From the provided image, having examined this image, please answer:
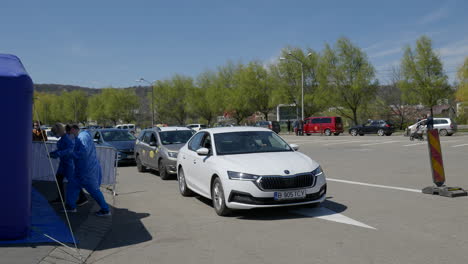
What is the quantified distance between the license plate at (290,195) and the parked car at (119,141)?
12019 millimetres

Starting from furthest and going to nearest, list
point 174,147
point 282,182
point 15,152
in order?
1. point 174,147
2. point 282,182
3. point 15,152

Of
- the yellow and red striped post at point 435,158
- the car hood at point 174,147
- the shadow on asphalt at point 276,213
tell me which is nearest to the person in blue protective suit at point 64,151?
the shadow on asphalt at point 276,213

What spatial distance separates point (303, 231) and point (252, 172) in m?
1.30

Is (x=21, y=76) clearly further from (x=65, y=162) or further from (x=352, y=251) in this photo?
(x=352, y=251)

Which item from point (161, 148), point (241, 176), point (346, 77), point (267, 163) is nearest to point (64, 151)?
point (241, 176)

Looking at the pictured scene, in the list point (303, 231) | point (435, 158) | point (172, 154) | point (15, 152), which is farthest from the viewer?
point (172, 154)

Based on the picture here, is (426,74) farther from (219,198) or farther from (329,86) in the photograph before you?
(219,198)

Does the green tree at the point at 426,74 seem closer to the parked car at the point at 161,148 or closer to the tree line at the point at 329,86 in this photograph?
the tree line at the point at 329,86

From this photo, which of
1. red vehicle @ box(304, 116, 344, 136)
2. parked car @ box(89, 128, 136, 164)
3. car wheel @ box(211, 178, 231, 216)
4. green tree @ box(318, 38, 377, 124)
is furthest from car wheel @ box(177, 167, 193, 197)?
green tree @ box(318, 38, 377, 124)

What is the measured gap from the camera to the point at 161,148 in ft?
45.1

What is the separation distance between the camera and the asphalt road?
17.5 ft

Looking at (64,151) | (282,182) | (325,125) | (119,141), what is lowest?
(282,182)

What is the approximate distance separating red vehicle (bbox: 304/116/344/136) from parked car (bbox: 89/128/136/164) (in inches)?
1220

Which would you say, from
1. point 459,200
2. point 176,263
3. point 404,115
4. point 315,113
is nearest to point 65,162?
point 176,263
